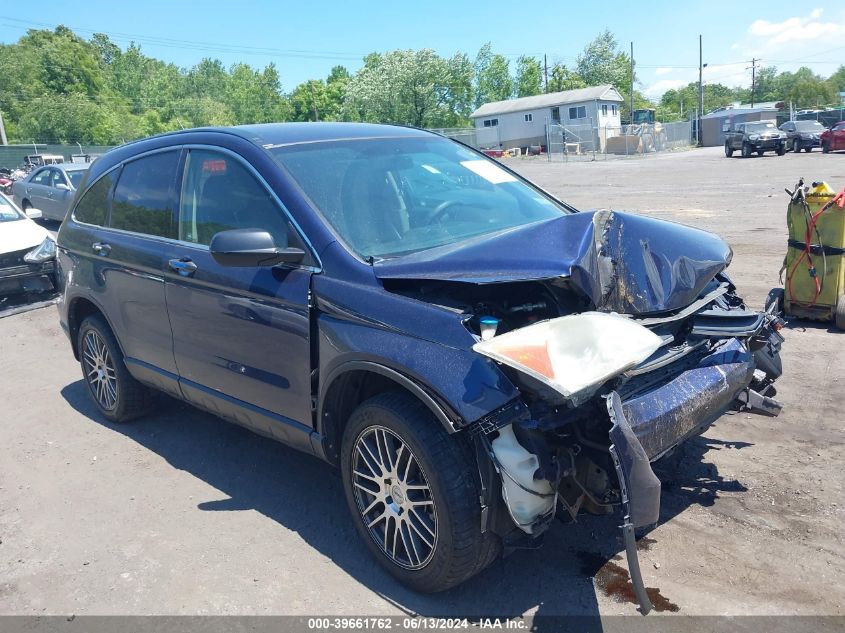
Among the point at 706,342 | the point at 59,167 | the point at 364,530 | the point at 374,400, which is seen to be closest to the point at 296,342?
the point at 374,400

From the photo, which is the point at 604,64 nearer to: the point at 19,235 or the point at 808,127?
the point at 808,127

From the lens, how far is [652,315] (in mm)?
3055

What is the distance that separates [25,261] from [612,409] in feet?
28.6

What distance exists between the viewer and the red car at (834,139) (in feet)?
105

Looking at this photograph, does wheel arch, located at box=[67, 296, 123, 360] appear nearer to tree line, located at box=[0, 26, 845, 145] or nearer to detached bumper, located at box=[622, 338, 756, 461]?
detached bumper, located at box=[622, 338, 756, 461]

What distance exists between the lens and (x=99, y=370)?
5.39 m

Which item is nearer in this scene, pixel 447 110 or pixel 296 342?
pixel 296 342

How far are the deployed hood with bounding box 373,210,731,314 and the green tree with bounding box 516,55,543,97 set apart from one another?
96755mm

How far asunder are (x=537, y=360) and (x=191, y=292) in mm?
2331

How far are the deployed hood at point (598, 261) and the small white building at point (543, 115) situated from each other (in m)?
64.1

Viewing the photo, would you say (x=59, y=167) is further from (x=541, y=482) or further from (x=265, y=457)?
(x=541, y=482)

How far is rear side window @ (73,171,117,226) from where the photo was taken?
5.14 m

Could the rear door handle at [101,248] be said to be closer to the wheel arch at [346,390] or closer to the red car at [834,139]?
the wheel arch at [346,390]

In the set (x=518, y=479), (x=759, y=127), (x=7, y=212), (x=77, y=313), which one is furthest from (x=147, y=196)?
(x=759, y=127)
